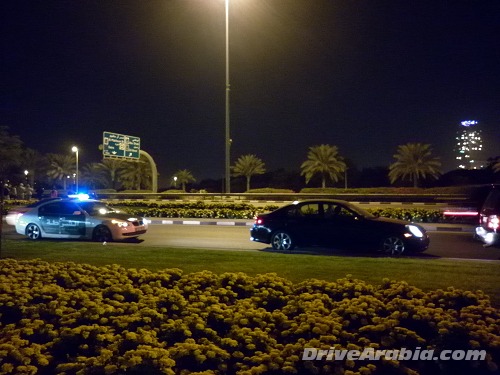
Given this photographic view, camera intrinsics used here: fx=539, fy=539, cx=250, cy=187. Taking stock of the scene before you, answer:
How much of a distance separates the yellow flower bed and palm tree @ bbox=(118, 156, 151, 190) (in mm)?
65015

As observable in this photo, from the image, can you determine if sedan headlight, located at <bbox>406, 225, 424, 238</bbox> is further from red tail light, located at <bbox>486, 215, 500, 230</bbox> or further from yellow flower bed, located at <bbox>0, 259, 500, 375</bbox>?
yellow flower bed, located at <bbox>0, 259, 500, 375</bbox>

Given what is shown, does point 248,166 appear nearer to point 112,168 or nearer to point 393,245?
point 112,168

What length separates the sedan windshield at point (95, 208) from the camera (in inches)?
617

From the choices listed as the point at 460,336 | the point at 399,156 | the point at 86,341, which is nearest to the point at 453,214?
the point at 460,336

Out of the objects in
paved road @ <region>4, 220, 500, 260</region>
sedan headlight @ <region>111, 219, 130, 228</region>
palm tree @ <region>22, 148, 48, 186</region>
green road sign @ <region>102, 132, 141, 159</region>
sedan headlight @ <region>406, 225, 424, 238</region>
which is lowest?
paved road @ <region>4, 220, 500, 260</region>

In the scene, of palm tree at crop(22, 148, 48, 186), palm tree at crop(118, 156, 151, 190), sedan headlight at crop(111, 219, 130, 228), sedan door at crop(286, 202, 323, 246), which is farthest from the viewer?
palm tree at crop(22, 148, 48, 186)

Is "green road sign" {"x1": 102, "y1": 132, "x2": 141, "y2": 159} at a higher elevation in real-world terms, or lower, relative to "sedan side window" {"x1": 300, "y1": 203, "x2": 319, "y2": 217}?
higher

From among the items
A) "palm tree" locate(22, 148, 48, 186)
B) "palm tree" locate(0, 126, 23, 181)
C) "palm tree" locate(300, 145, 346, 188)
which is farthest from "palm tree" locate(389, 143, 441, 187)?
"palm tree" locate(22, 148, 48, 186)

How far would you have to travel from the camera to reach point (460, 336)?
18.1 feet

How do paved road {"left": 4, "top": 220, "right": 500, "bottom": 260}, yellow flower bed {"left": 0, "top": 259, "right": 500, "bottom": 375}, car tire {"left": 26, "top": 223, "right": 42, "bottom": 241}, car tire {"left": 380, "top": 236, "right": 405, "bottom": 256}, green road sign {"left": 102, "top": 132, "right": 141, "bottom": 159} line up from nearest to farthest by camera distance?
yellow flower bed {"left": 0, "top": 259, "right": 500, "bottom": 375}, car tire {"left": 380, "top": 236, "right": 405, "bottom": 256}, paved road {"left": 4, "top": 220, "right": 500, "bottom": 260}, car tire {"left": 26, "top": 223, "right": 42, "bottom": 241}, green road sign {"left": 102, "top": 132, "right": 141, "bottom": 159}

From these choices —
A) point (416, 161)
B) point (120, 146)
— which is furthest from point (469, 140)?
point (120, 146)

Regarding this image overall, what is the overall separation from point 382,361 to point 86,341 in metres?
3.12

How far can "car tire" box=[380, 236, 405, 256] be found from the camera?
12.6m

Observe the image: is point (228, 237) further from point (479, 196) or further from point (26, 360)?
point (26, 360)
